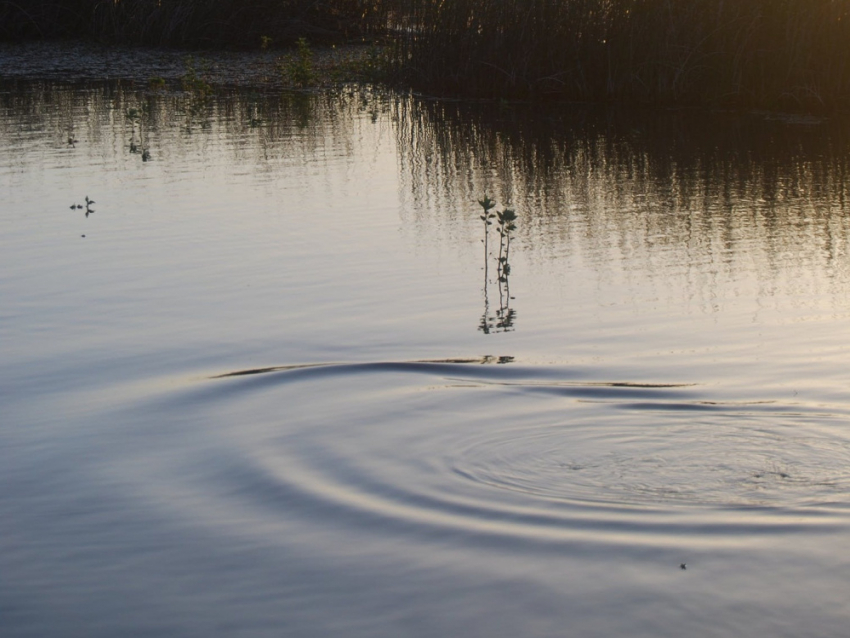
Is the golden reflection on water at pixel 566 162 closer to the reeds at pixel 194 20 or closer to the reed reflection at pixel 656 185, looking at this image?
the reed reflection at pixel 656 185

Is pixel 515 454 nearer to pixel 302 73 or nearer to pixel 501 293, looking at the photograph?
pixel 501 293

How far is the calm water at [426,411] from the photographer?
3.38 m

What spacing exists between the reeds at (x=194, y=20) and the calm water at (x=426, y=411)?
13123 mm

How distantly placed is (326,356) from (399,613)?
2217 mm

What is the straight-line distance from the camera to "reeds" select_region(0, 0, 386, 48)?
22.0 m

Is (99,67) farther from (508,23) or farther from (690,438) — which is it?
(690,438)

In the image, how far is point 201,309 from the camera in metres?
6.19

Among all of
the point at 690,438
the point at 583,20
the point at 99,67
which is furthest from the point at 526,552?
the point at 99,67

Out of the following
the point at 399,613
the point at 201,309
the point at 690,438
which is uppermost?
the point at 201,309

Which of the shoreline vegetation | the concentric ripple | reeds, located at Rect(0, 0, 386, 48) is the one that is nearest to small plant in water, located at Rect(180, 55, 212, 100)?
the shoreline vegetation

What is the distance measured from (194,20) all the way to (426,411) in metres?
18.5

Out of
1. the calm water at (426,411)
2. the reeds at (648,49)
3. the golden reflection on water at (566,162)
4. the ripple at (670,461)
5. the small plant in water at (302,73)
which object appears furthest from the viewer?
the small plant in water at (302,73)

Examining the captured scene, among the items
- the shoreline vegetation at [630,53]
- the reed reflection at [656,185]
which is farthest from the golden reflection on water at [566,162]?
the shoreline vegetation at [630,53]

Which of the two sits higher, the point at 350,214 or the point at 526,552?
the point at 350,214
